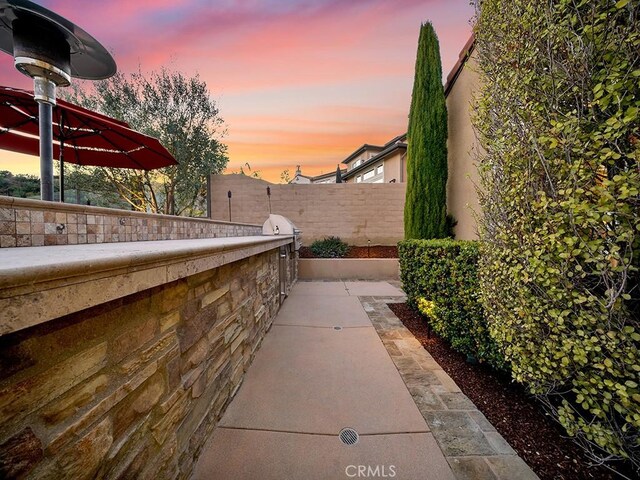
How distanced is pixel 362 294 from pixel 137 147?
202 inches

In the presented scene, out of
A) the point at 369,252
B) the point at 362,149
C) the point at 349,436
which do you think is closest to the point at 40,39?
the point at 349,436

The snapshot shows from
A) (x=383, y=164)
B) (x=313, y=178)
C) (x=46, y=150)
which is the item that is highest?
(x=313, y=178)

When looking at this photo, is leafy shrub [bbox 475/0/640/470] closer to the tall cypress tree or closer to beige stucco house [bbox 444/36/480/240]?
beige stucco house [bbox 444/36/480/240]

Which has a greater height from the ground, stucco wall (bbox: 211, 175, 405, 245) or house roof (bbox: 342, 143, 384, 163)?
house roof (bbox: 342, 143, 384, 163)

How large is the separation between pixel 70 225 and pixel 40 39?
4.78 feet

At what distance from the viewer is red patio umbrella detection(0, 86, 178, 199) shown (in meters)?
2.63

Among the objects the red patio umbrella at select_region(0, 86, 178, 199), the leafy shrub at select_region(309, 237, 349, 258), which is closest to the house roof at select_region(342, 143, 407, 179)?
the leafy shrub at select_region(309, 237, 349, 258)

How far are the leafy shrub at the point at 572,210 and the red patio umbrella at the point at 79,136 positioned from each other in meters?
3.96

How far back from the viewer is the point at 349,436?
194 centimetres

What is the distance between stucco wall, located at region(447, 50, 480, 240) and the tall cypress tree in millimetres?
172

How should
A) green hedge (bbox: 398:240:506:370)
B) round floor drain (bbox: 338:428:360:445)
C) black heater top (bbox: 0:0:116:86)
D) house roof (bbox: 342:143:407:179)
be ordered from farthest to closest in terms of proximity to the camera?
house roof (bbox: 342:143:407:179) → green hedge (bbox: 398:240:506:370) → round floor drain (bbox: 338:428:360:445) → black heater top (bbox: 0:0:116:86)

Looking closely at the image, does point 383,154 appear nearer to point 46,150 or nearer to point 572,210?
point 572,210

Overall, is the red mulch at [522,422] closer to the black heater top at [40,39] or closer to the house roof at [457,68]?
the black heater top at [40,39]

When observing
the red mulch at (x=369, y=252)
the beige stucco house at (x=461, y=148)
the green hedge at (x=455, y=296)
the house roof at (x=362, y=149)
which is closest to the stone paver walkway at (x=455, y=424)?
the green hedge at (x=455, y=296)
